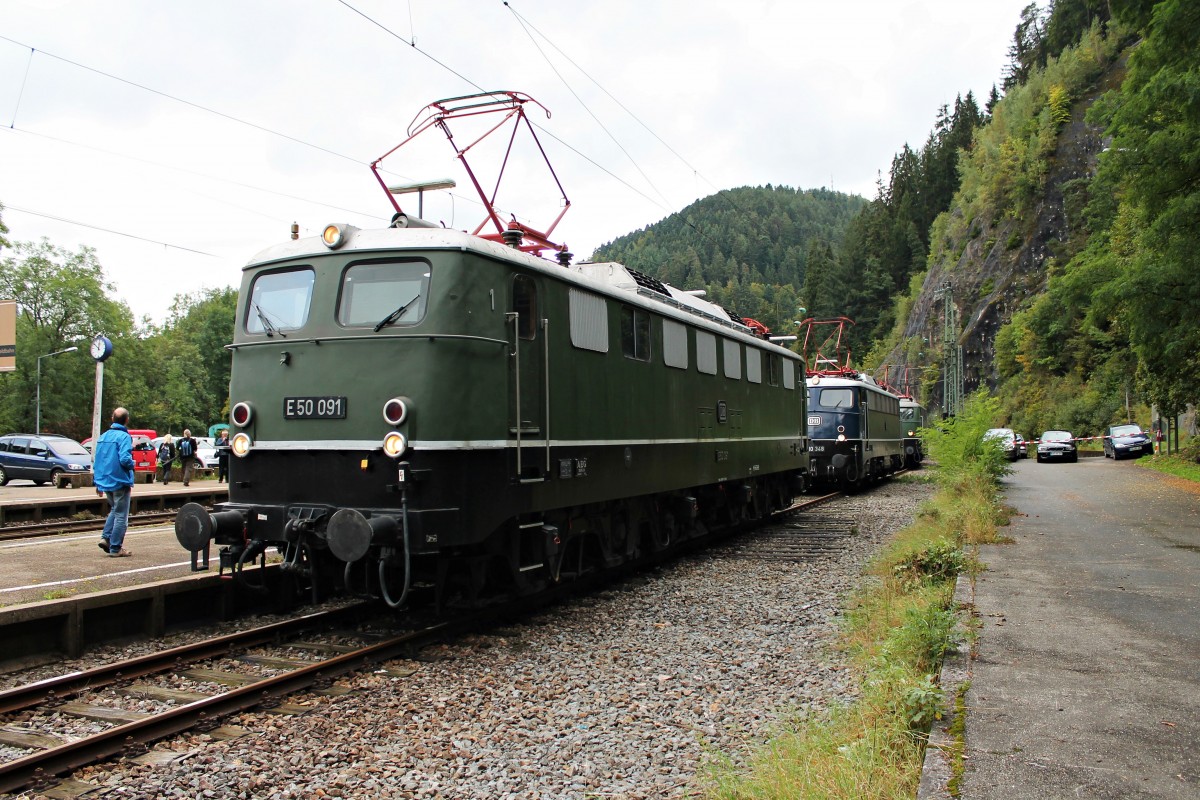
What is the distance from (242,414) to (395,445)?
176cm

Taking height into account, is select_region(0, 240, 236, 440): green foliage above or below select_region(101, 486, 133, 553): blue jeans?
above

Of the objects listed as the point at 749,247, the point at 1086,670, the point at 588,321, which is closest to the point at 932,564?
the point at 1086,670

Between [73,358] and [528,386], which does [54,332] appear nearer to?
[73,358]

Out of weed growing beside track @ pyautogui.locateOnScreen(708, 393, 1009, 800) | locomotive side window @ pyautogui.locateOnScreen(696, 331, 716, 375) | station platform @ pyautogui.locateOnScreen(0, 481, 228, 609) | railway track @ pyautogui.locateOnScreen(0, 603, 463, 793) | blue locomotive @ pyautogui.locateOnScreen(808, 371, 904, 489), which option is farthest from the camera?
blue locomotive @ pyautogui.locateOnScreen(808, 371, 904, 489)

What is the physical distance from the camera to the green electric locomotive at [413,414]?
7254 mm

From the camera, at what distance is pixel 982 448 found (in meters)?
20.5

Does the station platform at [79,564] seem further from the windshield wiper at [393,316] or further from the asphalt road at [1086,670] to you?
the asphalt road at [1086,670]

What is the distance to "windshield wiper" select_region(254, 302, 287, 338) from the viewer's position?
26.0 feet

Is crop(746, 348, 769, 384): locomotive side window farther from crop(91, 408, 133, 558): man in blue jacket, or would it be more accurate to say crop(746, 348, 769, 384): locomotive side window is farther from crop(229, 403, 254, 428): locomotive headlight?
crop(91, 408, 133, 558): man in blue jacket

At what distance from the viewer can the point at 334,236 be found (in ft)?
25.8

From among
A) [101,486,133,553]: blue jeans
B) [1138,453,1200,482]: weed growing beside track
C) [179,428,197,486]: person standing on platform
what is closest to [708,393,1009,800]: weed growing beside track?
[101,486,133,553]: blue jeans

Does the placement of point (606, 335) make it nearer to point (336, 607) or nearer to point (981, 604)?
point (336, 607)

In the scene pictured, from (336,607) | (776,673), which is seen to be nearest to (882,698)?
(776,673)

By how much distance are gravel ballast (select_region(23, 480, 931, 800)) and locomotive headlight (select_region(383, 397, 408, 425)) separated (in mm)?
1866
